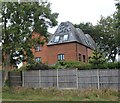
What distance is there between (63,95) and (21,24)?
26.3 ft

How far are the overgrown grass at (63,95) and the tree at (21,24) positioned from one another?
405 centimetres

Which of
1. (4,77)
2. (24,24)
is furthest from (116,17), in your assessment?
(4,77)

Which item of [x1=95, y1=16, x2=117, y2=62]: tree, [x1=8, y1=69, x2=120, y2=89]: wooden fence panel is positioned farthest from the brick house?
[x1=8, y1=69, x2=120, y2=89]: wooden fence panel

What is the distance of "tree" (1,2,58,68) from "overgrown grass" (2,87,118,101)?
405cm

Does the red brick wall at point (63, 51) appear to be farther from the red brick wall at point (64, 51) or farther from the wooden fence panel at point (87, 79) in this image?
the wooden fence panel at point (87, 79)

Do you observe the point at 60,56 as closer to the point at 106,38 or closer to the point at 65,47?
the point at 65,47

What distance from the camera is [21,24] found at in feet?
77.7

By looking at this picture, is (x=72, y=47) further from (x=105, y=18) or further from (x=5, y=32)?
(x=5, y=32)

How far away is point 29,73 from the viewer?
2519cm

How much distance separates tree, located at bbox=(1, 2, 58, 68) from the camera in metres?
22.9

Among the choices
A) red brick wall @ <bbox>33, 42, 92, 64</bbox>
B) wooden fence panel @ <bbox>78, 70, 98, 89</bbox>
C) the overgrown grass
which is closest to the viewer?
the overgrown grass

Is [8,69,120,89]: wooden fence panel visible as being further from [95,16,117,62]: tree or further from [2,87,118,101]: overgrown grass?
[95,16,117,62]: tree

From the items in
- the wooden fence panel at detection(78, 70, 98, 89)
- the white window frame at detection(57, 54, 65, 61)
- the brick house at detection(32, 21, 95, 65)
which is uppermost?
the brick house at detection(32, 21, 95, 65)

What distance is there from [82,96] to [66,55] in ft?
73.3
